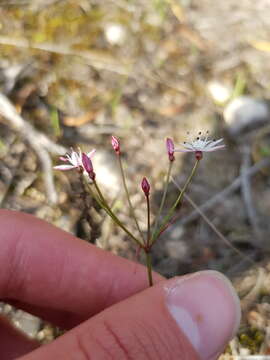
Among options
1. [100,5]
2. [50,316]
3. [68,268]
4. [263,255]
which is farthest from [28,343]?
[100,5]

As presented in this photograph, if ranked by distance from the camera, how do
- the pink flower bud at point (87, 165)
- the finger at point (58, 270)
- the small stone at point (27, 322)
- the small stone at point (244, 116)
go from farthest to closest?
the small stone at point (244, 116)
the small stone at point (27, 322)
the finger at point (58, 270)
the pink flower bud at point (87, 165)

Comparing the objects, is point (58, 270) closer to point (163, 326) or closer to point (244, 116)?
point (163, 326)

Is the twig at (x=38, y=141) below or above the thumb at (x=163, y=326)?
above

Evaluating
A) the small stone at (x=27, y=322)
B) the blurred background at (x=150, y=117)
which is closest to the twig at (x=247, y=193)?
the blurred background at (x=150, y=117)

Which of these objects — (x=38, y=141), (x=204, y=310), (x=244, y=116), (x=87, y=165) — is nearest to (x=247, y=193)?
(x=244, y=116)

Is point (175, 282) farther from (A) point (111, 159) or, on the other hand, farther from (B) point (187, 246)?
(A) point (111, 159)

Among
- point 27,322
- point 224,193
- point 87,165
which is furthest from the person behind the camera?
point 224,193

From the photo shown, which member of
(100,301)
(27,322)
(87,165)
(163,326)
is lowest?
(27,322)

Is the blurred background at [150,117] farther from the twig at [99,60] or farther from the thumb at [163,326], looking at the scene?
the thumb at [163,326]

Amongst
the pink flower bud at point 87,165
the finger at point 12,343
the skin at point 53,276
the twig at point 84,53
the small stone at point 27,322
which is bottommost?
the small stone at point 27,322
